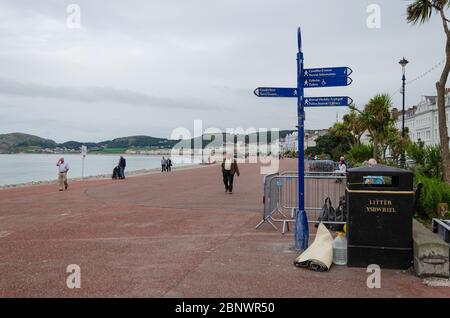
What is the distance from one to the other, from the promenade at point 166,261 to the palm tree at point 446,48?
619 cm

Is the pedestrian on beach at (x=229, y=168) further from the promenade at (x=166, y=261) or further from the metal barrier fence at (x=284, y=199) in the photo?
the promenade at (x=166, y=261)

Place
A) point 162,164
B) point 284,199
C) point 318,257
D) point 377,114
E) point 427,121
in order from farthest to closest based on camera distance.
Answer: point 427,121, point 162,164, point 377,114, point 284,199, point 318,257

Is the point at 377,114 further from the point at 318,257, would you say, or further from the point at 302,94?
the point at 318,257

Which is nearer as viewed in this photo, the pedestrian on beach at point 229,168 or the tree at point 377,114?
the pedestrian on beach at point 229,168

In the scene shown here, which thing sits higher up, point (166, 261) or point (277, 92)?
point (277, 92)

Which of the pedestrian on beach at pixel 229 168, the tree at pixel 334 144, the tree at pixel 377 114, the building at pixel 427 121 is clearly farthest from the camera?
→ the building at pixel 427 121

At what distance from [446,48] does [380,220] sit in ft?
29.8

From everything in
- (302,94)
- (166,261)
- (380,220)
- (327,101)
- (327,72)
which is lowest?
(166,261)

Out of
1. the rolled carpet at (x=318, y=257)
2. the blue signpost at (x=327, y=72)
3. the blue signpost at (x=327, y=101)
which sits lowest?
the rolled carpet at (x=318, y=257)

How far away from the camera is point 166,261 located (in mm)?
6262

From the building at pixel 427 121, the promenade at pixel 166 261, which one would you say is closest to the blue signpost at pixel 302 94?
the promenade at pixel 166 261

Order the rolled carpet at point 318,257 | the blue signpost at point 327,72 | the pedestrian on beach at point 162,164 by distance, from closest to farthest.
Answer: the rolled carpet at point 318,257 < the blue signpost at point 327,72 < the pedestrian on beach at point 162,164

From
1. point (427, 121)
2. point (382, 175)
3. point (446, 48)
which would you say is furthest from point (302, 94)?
point (427, 121)

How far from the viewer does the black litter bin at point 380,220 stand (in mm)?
5879
